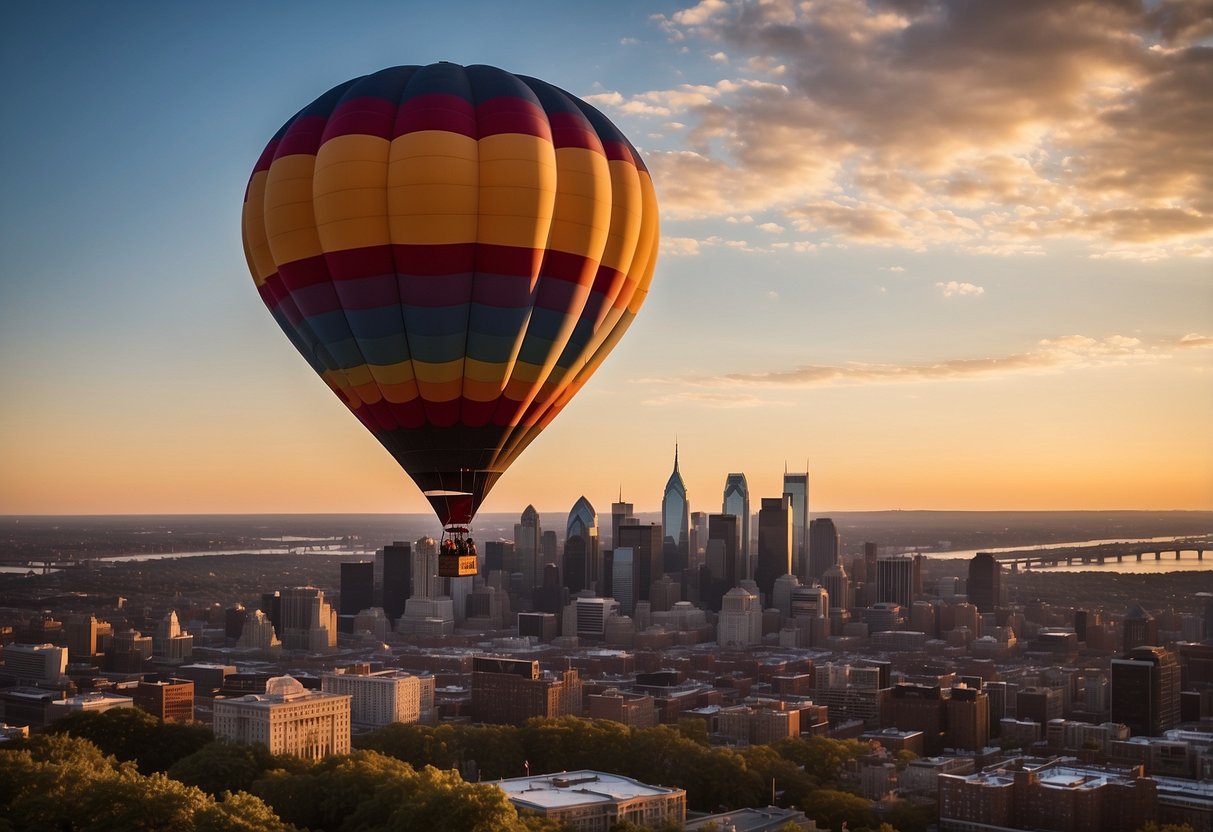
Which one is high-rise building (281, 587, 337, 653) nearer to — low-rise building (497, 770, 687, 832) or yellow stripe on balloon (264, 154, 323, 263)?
low-rise building (497, 770, 687, 832)

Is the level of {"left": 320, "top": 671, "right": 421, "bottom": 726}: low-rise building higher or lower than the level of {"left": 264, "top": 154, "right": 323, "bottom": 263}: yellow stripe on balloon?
lower

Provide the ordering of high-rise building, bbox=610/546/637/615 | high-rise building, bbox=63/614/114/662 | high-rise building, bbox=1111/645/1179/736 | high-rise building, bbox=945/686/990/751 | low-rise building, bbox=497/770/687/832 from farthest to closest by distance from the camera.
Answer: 1. high-rise building, bbox=610/546/637/615
2. high-rise building, bbox=63/614/114/662
3. high-rise building, bbox=1111/645/1179/736
4. high-rise building, bbox=945/686/990/751
5. low-rise building, bbox=497/770/687/832

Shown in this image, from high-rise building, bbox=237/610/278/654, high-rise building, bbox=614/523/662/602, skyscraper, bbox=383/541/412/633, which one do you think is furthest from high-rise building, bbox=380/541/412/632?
high-rise building, bbox=237/610/278/654

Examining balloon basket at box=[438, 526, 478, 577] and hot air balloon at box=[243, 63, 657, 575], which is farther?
balloon basket at box=[438, 526, 478, 577]

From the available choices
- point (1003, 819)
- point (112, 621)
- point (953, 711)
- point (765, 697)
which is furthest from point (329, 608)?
point (1003, 819)

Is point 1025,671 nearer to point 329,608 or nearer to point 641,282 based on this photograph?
point 329,608

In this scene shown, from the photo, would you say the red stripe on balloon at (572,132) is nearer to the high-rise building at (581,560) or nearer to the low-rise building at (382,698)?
the low-rise building at (382,698)
